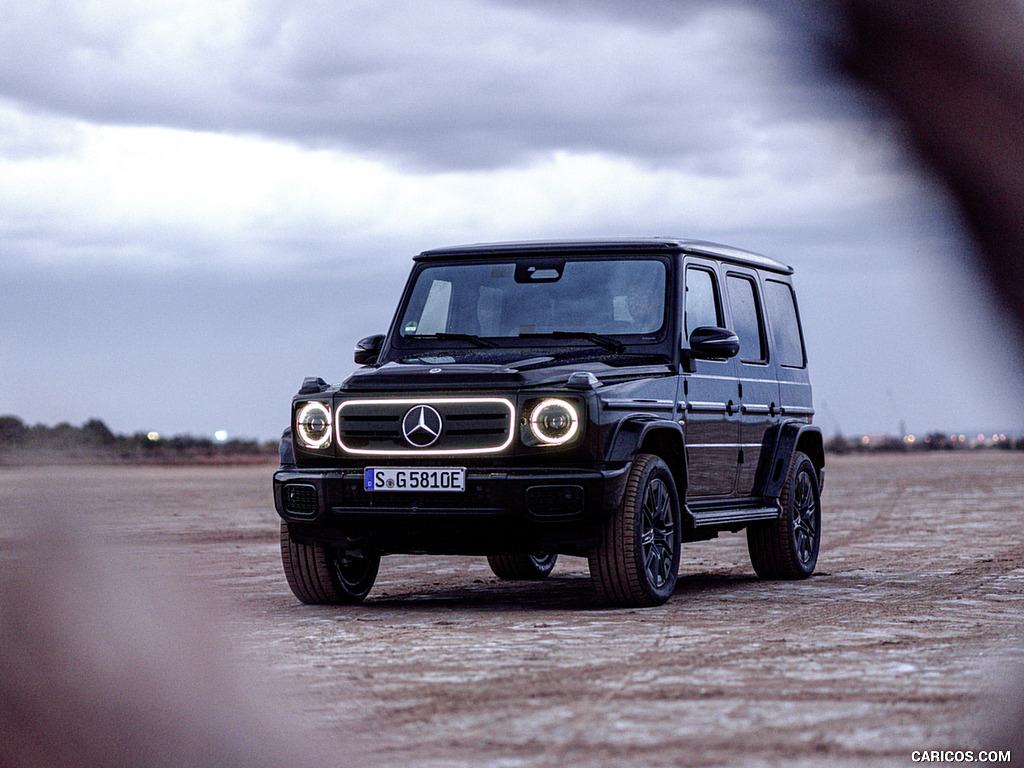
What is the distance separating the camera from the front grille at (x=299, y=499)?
7656mm

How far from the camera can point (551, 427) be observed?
7.27m

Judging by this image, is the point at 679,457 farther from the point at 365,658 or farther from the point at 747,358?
the point at 365,658

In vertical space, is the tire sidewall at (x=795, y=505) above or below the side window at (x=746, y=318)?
below

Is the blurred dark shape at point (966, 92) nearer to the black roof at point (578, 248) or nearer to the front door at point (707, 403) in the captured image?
the front door at point (707, 403)

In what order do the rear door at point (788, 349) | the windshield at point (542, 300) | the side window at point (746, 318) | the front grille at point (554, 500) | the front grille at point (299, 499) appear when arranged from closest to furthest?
the front grille at point (554, 500)
the front grille at point (299, 499)
the windshield at point (542, 300)
the side window at point (746, 318)
the rear door at point (788, 349)

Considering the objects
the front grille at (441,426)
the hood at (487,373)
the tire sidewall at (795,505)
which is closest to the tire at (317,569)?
the front grille at (441,426)

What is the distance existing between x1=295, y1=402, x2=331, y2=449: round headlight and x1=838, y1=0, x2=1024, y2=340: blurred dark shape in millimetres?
6661

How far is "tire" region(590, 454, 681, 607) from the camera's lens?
7312 mm

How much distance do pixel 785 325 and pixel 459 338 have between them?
3.46m

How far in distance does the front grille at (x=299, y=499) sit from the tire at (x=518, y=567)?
311 centimetres

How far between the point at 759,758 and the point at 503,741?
0.73 meters

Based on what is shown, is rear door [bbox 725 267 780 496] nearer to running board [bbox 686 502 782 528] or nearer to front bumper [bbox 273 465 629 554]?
running board [bbox 686 502 782 528]

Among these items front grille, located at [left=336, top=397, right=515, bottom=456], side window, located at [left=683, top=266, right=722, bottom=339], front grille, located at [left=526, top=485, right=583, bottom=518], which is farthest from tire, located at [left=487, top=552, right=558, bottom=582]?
front grille, located at [left=526, top=485, right=583, bottom=518]

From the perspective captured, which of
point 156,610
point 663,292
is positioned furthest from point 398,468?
point 663,292
